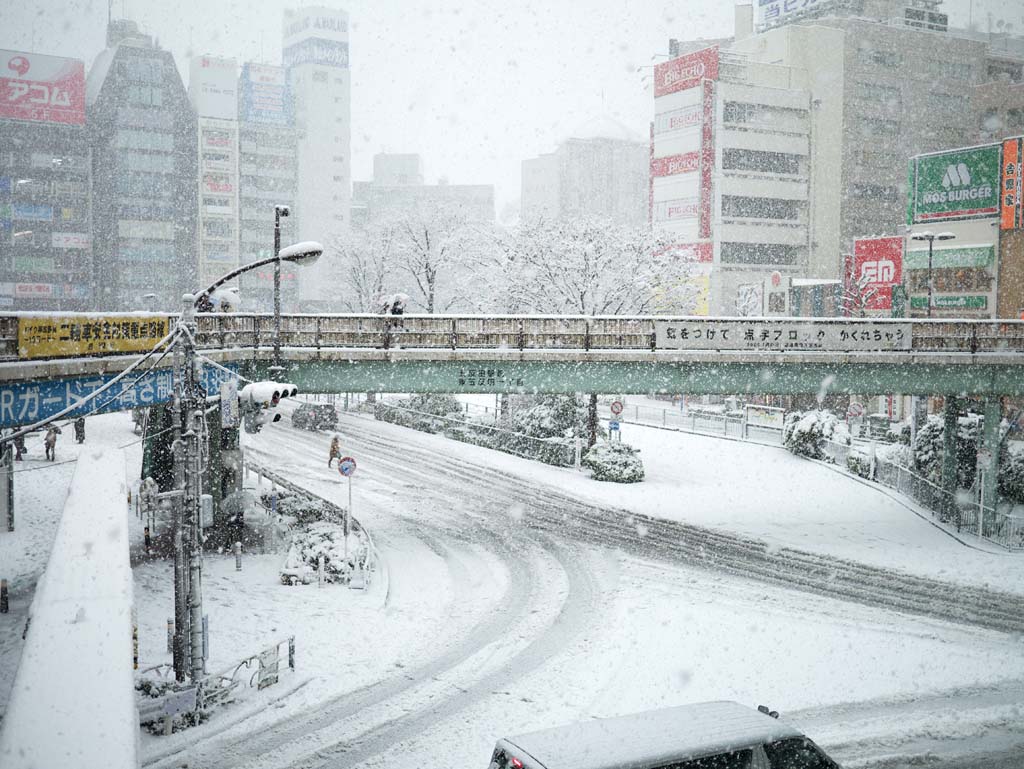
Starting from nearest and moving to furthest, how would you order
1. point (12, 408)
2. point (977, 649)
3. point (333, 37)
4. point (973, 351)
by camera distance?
Result: 1. point (12, 408)
2. point (977, 649)
3. point (973, 351)
4. point (333, 37)

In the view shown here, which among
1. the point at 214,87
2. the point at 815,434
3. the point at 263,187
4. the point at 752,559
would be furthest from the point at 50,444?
the point at 214,87

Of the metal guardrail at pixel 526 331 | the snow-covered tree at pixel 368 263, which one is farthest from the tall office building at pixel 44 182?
the metal guardrail at pixel 526 331

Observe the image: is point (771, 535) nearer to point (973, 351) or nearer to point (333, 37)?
point (973, 351)

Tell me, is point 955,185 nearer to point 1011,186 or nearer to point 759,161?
point 1011,186

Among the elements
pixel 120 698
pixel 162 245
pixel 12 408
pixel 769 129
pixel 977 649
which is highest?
pixel 769 129

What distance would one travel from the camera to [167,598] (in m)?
20.5

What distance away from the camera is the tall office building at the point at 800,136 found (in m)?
77.8

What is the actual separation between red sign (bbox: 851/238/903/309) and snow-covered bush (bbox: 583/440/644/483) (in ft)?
92.3

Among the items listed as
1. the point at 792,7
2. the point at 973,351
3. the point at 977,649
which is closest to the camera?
the point at 977,649

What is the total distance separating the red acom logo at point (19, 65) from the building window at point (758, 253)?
71038 mm

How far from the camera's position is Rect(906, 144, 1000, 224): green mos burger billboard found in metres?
53.4

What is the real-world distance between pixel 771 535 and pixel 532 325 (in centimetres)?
935

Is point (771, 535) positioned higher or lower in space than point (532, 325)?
lower

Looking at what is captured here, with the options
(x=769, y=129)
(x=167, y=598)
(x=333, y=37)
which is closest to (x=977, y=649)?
(x=167, y=598)
